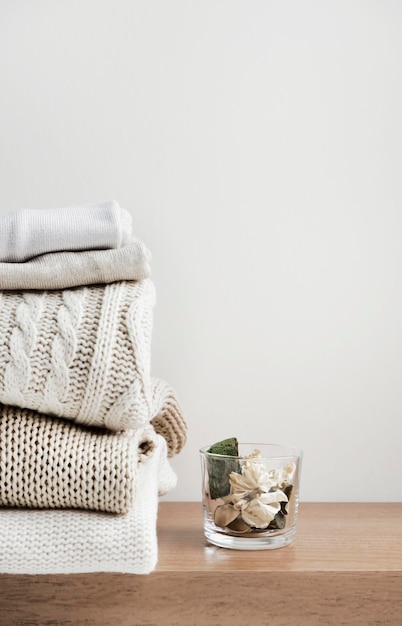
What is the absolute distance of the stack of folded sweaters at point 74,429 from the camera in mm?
656

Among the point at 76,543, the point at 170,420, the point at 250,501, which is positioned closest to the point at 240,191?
the point at 170,420

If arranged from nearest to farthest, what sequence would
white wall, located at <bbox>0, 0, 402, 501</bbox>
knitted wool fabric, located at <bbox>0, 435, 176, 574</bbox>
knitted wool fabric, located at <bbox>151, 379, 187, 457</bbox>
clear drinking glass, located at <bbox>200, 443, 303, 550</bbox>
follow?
knitted wool fabric, located at <bbox>0, 435, 176, 574</bbox>
clear drinking glass, located at <bbox>200, 443, 303, 550</bbox>
knitted wool fabric, located at <bbox>151, 379, 187, 457</bbox>
white wall, located at <bbox>0, 0, 402, 501</bbox>

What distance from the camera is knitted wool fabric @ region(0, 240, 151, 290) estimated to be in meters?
0.71

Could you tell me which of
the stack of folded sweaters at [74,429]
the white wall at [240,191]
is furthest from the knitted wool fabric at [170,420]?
the stack of folded sweaters at [74,429]

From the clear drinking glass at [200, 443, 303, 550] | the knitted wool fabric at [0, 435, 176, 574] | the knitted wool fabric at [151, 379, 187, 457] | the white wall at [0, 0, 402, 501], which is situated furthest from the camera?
the white wall at [0, 0, 402, 501]

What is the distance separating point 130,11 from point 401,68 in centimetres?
40

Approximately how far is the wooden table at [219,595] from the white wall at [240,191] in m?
0.33

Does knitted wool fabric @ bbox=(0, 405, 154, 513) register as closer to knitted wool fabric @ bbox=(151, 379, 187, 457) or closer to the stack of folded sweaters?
the stack of folded sweaters

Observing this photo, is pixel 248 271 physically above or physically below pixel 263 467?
above

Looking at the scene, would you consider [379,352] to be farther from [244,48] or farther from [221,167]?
[244,48]

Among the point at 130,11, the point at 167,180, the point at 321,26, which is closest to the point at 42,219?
the point at 167,180

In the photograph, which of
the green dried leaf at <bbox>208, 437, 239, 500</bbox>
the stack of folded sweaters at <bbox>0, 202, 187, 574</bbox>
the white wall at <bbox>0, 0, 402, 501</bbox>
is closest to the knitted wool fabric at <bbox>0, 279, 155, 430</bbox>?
the stack of folded sweaters at <bbox>0, 202, 187, 574</bbox>

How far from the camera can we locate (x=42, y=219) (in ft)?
2.47

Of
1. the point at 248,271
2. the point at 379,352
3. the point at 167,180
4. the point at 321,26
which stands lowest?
the point at 379,352
